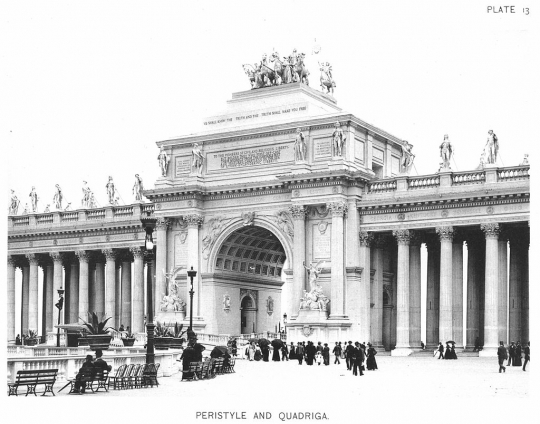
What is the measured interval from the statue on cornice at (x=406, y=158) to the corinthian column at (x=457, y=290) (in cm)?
663

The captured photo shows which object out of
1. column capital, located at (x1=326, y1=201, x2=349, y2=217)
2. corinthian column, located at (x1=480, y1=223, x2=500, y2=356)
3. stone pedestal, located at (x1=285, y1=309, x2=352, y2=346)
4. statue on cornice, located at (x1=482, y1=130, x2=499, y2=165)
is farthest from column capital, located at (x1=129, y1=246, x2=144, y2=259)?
statue on cornice, located at (x1=482, y1=130, x2=499, y2=165)

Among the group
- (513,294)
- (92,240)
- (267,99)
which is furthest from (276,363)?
(92,240)

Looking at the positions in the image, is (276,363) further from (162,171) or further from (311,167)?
(162,171)

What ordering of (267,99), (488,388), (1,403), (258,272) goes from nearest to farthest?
(1,403) → (488,388) → (267,99) → (258,272)

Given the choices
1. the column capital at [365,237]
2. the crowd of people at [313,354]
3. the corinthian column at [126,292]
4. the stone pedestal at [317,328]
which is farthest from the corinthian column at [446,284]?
the corinthian column at [126,292]

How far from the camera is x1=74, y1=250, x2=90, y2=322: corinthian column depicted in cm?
8338

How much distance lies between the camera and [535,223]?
2628 centimetres

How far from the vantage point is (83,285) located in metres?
83.6

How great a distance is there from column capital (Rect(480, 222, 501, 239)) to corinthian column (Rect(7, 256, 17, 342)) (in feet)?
137

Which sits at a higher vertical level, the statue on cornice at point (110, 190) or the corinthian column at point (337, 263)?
the statue on cornice at point (110, 190)

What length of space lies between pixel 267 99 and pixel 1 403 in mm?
49633

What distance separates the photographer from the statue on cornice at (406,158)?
71750mm

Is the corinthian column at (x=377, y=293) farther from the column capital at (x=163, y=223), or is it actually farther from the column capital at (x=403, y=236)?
the column capital at (x=163, y=223)

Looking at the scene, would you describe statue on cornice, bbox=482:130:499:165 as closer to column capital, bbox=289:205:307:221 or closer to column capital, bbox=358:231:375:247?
column capital, bbox=358:231:375:247
